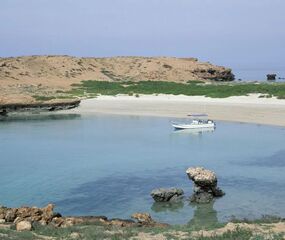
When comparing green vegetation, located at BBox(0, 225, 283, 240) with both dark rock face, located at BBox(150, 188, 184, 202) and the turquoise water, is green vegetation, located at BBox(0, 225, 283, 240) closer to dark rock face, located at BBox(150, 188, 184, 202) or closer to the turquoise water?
the turquoise water

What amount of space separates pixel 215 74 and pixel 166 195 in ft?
323

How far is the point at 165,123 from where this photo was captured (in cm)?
4981

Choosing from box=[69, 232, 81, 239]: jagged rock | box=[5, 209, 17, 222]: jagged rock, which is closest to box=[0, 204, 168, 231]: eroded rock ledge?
box=[5, 209, 17, 222]: jagged rock

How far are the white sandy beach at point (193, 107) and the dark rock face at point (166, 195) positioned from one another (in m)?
24.8

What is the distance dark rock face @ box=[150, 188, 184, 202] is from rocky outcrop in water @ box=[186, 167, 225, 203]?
0.59 m

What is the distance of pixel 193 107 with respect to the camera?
5956cm

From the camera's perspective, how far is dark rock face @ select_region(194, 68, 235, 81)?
4505 inches

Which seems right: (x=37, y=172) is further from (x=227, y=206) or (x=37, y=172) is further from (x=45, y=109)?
(x=45, y=109)

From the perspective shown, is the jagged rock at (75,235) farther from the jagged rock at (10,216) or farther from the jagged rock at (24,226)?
the jagged rock at (10,216)

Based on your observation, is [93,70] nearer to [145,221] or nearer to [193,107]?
[193,107]

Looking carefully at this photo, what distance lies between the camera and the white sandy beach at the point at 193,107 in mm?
50344

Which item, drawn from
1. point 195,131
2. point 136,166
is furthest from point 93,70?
point 136,166

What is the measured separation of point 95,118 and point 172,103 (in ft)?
41.2

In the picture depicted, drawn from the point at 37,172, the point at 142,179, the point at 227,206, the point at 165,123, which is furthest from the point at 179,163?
the point at 165,123
